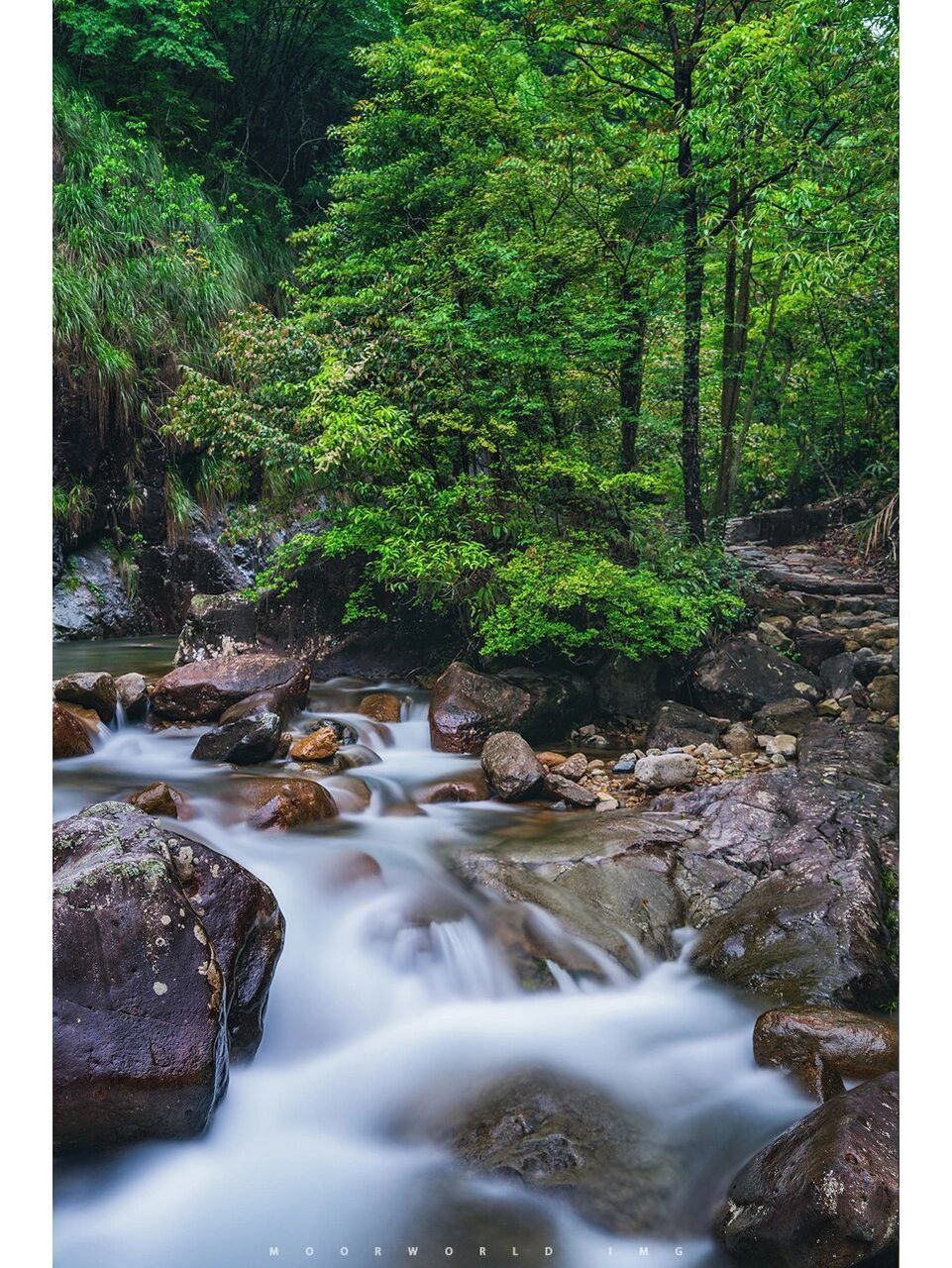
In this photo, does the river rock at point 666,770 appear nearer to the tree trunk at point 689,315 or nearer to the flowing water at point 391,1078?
the flowing water at point 391,1078

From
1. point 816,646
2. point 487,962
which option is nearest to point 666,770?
point 816,646

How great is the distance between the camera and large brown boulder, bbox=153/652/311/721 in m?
4.34

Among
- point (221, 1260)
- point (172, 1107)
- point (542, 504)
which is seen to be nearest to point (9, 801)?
point (172, 1107)

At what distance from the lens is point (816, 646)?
4.23 meters

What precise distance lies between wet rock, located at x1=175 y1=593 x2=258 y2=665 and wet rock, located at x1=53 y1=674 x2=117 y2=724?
79 cm

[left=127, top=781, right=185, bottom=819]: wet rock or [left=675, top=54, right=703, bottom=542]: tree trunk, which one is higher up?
[left=675, top=54, right=703, bottom=542]: tree trunk

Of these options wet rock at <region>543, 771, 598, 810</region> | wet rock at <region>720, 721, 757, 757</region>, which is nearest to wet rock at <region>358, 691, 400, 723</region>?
wet rock at <region>543, 771, 598, 810</region>

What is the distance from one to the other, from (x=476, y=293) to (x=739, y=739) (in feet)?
8.92

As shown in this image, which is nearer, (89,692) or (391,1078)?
(391,1078)

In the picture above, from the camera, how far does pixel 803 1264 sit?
1.70 m

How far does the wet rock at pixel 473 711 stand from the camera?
4.55m

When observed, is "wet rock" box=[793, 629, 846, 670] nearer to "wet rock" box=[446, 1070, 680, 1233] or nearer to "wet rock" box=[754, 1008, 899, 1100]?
"wet rock" box=[754, 1008, 899, 1100]

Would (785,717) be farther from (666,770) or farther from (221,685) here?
(221,685)

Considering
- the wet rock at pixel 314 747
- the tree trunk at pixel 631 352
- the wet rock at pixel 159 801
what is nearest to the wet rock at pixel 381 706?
the wet rock at pixel 314 747
